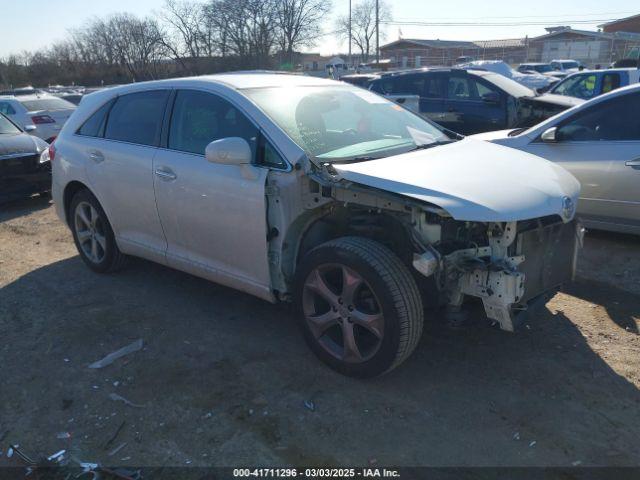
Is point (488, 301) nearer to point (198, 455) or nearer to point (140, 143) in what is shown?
point (198, 455)

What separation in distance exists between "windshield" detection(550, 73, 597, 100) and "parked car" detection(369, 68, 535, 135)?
2.65 meters

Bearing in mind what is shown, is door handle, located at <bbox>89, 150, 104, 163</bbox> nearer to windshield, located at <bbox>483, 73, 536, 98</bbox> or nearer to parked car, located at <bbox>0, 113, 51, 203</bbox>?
parked car, located at <bbox>0, 113, 51, 203</bbox>

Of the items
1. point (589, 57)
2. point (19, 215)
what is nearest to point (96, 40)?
point (589, 57)

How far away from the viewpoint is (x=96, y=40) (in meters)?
53.3

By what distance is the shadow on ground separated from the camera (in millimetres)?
2680

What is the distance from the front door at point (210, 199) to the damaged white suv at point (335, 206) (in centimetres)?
1

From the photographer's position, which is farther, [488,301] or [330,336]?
[330,336]

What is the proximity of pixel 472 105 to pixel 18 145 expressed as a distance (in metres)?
7.59

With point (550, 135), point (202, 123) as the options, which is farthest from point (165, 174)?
point (550, 135)

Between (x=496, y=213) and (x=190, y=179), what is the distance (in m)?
2.14

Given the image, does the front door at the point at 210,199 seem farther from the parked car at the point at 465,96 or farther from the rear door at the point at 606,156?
the parked car at the point at 465,96

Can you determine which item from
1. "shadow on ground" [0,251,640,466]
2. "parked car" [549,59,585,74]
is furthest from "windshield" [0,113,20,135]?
"parked car" [549,59,585,74]

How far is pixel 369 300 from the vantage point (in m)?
3.17

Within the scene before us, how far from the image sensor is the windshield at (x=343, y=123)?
354cm
